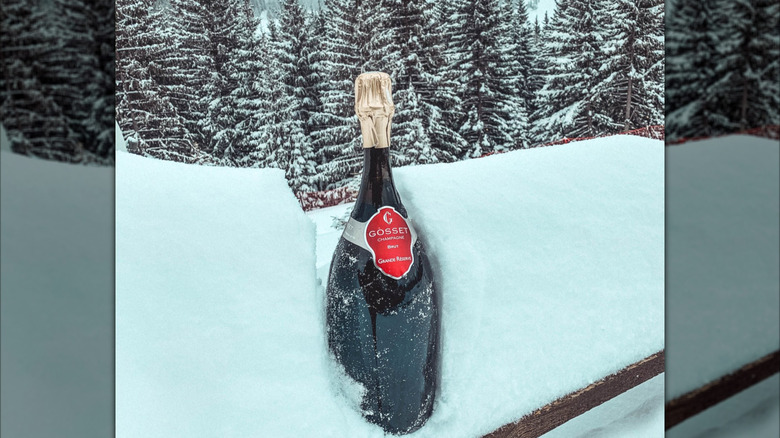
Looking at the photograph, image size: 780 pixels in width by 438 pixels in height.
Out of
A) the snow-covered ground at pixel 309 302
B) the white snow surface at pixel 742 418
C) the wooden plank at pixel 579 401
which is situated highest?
the snow-covered ground at pixel 309 302

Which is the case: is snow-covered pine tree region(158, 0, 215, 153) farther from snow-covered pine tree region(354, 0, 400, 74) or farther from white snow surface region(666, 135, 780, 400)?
white snow surface region(666, 135, 780, 400)

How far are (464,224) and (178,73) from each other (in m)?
0.50

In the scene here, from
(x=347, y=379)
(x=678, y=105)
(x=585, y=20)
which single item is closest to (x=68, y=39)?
(x=347, y=379)

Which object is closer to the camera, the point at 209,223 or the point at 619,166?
the point at 209,223

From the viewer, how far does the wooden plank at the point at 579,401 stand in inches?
26.8

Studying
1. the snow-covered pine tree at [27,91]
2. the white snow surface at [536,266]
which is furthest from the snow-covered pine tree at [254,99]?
the snow-covered pine tree at [27,91]

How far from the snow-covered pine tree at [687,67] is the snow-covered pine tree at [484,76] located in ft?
0.99

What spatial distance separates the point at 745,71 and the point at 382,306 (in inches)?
33.0

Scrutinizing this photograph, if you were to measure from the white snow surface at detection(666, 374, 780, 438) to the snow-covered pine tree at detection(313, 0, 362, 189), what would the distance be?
0.74 m

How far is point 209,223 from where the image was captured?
2.27 ft

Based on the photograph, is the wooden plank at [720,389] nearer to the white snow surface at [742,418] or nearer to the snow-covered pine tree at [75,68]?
the white snow surface at [742,418]

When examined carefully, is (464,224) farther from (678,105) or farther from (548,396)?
(678,105)

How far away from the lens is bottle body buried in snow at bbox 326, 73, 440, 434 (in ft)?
2.11

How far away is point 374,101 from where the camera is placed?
0.61 metres
